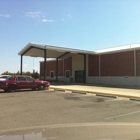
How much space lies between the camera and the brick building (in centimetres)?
2575

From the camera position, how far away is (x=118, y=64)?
27.6 meters

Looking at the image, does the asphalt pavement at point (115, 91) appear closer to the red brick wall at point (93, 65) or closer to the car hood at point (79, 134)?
the red brick wall at point (93, 65)

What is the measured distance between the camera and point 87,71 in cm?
3288

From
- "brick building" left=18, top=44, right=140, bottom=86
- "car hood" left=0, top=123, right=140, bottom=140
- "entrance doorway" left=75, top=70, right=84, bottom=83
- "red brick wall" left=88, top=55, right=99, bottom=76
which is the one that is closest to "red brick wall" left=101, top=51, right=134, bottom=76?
"brick building" left=18, top=44, right=140, bottom=86

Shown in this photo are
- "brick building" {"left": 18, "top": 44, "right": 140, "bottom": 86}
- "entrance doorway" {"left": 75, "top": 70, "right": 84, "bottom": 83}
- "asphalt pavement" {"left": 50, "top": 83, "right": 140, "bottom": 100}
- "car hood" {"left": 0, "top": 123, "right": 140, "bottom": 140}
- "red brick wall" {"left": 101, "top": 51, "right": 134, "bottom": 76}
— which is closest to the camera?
"car hood" {"left": 0, "top": 123, "right": 140, "bottom": 140}

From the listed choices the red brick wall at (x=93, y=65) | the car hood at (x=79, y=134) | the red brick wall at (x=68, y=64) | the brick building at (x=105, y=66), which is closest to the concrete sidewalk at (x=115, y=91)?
the brick building at (x=105, y=66)

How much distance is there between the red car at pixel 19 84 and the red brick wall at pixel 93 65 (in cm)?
1182

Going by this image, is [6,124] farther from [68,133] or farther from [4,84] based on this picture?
[4,84]

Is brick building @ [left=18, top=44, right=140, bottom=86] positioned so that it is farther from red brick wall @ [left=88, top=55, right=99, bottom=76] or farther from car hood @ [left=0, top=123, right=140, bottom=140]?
car hood @ [left=0, top=123, right=140, bottom=140]

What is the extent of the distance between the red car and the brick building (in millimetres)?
6360

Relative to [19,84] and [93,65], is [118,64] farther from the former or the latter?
[19,84]

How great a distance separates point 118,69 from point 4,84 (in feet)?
50.8

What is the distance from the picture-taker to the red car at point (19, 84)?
62.2 ft

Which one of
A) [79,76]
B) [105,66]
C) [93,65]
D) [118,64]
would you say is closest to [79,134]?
[118,64]
